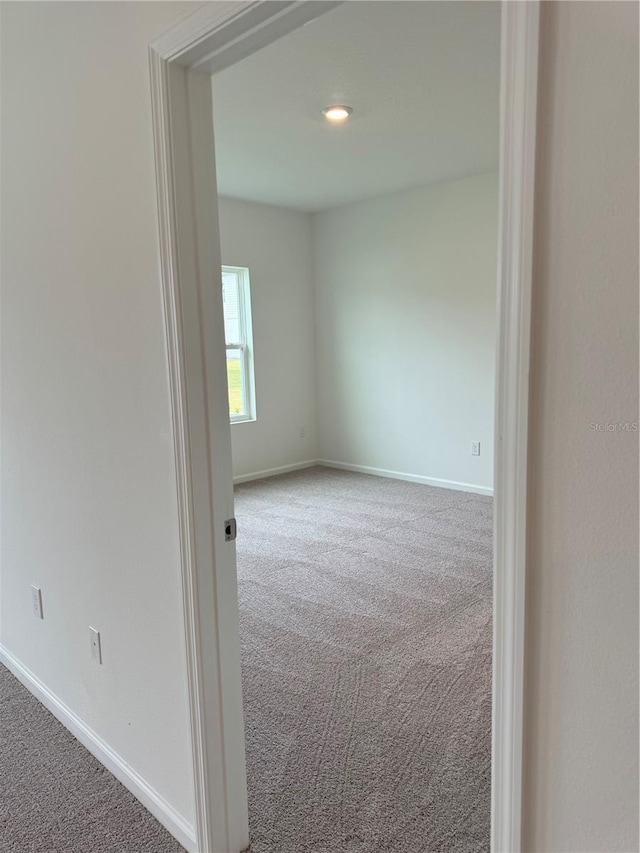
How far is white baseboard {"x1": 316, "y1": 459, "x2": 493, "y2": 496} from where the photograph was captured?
5017 mm

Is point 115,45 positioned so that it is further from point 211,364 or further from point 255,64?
point 255,64

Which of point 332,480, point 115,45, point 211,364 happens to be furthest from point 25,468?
point 332,480

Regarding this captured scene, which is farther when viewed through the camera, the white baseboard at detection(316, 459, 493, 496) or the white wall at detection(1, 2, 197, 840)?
the white baseboard at detection(316, 459, 493, 496)

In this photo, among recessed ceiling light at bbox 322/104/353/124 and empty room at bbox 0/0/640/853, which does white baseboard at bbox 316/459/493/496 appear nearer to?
empty room at bbox 0/0/640/853

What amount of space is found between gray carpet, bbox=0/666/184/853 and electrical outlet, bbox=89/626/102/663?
371mm

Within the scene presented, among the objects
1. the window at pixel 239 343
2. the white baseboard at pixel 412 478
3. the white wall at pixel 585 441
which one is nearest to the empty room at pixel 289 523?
the white wall at pixel 585 441

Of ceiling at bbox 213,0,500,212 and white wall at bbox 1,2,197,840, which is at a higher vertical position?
ceiling at bbox 213,0,500,212

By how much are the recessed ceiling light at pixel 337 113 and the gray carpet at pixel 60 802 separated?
3074 millimetres

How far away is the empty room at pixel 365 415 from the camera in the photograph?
6.24 feet

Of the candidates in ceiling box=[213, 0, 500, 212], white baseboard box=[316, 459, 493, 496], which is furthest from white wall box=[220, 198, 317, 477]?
ceiling box=[213, 0, 500, 212]

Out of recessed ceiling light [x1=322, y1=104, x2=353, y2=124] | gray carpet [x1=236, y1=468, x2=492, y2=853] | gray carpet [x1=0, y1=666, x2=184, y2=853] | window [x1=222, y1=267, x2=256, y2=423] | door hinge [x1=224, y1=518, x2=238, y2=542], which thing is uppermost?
recessed ceiling light [x1=322, y1=104, x2=353, y2=124]

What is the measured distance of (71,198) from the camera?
64.6 inches

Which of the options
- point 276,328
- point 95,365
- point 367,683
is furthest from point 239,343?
point 95,365

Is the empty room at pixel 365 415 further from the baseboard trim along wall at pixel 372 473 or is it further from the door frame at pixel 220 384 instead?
the door frame at pixel 220 384
